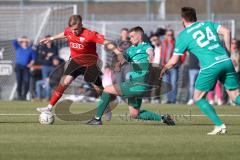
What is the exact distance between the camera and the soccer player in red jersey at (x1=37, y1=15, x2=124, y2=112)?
1731cm

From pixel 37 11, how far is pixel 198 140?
1917cm

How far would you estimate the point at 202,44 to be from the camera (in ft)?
45.3

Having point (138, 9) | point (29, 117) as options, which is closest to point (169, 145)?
point (29, 117)

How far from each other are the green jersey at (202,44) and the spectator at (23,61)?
15847 mm

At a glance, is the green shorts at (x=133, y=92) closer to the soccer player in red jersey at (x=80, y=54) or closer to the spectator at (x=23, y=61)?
the soccer player in red jersey at (x=80, y=54)

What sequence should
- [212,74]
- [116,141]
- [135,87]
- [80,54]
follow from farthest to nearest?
[80,54]
[135,87]
[212,74]
[116,141]

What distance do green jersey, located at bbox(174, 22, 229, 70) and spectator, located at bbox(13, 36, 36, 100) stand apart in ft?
52.0

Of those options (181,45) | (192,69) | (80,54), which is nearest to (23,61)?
(192,69)

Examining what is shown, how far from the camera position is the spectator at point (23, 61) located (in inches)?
1150

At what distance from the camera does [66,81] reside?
17922 mm

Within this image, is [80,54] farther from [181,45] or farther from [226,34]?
[226,34]

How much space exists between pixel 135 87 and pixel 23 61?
13426 millimetres

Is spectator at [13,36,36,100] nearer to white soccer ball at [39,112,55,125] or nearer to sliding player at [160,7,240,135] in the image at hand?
white soccer ball at [39,112,55,125]

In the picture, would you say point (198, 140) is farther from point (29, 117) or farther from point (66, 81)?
point (29, 117)
